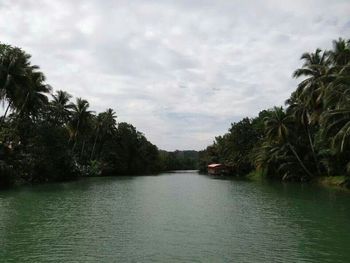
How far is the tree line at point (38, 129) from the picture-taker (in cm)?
4684

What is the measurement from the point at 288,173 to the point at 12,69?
3834 cm

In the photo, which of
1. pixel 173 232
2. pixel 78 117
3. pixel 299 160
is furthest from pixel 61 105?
pixel 173 232

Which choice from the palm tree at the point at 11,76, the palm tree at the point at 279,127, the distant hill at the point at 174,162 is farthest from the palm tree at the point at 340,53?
the distant hill at the point at 174,162

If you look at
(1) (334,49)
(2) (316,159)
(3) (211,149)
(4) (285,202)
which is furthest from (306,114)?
(3) (211,149)

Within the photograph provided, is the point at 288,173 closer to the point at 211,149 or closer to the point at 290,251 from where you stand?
the point at 290,251

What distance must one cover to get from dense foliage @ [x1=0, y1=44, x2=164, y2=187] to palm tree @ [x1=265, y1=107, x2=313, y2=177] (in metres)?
29.1

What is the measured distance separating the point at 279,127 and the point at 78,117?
3447cm

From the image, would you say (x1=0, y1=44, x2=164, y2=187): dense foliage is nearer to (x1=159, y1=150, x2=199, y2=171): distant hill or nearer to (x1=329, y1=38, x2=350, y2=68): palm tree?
(x1=329, y1=38, x2=350, y2=68): palm tree

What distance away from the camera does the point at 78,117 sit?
253ft

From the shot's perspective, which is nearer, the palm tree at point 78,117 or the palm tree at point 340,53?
the palm tree at point 340,53

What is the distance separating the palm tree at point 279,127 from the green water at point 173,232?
112ft

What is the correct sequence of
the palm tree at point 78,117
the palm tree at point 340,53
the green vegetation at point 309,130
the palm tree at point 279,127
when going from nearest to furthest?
the green vegetation at point 309,130
the palm tree at point 340,53
the palm tree at point 279,127
the palm tree at point 78,117

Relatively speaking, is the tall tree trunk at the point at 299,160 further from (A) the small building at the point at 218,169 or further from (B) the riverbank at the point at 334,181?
(A) the small building at the point at 218,169

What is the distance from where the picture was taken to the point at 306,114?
55.9 metres
